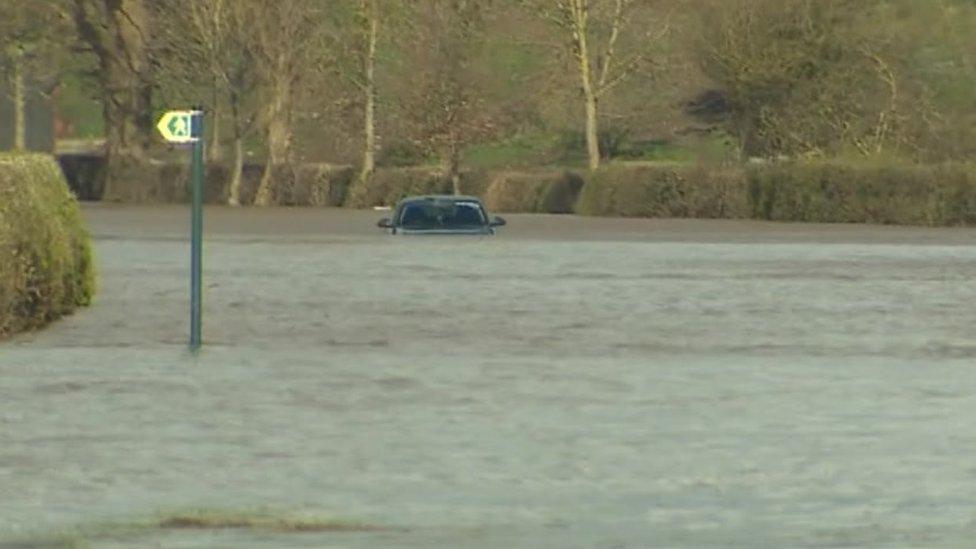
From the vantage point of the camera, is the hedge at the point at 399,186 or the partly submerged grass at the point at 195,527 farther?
the hedge at the point at 399,186

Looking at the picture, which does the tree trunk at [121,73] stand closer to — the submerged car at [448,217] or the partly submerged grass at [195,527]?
the submerged car at [448,217]

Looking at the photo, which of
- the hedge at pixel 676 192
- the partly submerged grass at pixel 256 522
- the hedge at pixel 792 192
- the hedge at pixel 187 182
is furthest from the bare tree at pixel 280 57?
the partly submerged grass at pixel 256 522

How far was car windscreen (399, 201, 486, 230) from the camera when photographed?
51.9 meters

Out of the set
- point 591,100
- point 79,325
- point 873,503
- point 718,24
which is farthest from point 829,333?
point 591,100

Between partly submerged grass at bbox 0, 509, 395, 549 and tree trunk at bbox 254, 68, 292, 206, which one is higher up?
partly submerged grass at bbox 0, 509, 395, 549

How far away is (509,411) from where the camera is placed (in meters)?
18.6

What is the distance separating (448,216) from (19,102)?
124 feet

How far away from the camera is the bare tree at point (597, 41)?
81.8m

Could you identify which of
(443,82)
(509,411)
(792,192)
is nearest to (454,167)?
(443,82)

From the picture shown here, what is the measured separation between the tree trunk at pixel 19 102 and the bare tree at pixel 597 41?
16394 millimetres

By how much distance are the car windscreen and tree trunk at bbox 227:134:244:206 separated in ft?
111

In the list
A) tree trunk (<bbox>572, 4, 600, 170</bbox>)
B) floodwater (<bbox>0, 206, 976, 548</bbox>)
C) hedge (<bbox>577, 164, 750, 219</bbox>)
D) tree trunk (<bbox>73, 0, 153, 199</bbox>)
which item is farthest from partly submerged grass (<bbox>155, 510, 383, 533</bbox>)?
tree trunk (<bbox>73, 0, 153, 199</bbox>)

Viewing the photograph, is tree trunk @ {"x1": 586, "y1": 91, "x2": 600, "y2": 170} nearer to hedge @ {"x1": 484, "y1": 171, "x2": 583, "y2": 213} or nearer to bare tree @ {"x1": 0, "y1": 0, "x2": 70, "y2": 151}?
hedge @ {"x1": 484, "y1": 171, "x2": 583, "y2": 213}

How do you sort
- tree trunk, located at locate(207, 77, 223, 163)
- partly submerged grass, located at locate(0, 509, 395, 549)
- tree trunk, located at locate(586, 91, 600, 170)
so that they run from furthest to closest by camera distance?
tree trunk, located at locate(207, 77, 223, 163)
tree trunk, located at locate(586, 91, 600, 170)
partly submerged grass, located at locate(0, 509, 395, 549)
